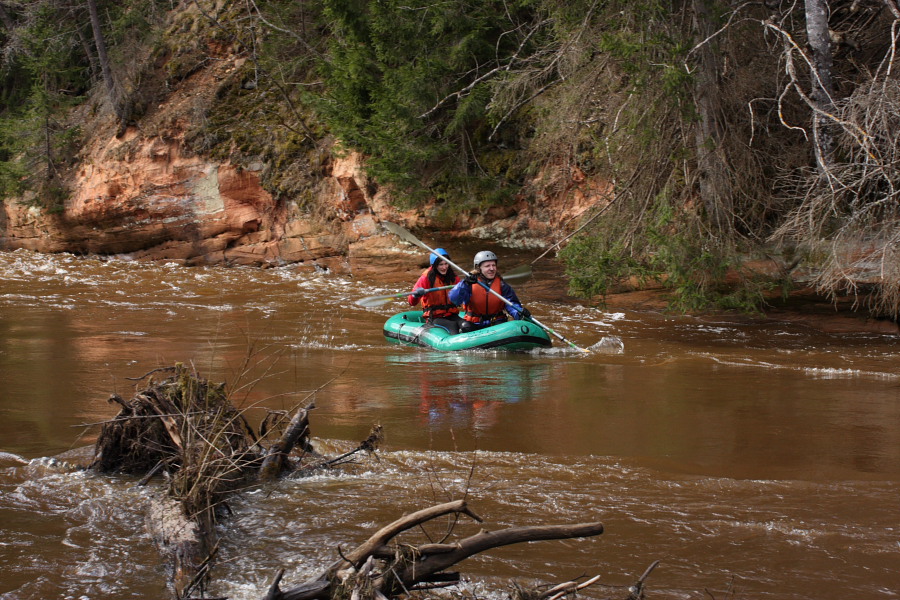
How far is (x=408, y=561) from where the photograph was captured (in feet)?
9.07

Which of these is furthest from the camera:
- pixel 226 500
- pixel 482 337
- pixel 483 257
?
pixel 483 257

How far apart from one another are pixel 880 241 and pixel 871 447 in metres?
4.60

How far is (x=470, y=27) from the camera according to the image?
44.4 feet

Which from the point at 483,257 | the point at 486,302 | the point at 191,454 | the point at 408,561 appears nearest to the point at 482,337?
the point at 486,302

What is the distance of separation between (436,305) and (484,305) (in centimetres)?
72

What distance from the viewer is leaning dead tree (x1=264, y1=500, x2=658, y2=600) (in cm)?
269

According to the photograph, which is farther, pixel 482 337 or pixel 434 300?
pixel 434 300

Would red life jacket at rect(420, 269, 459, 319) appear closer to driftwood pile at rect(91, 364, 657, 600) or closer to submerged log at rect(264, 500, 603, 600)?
driftwood pile at rect(91, 364, 657, 600)

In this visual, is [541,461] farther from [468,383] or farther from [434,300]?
[434,300]

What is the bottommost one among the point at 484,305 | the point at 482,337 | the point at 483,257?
the point at 482,337

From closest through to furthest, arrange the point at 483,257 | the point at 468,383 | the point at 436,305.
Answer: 1. the point at 468,383
2. the point at 483,257
3. the point at 436,305

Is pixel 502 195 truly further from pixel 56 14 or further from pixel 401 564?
pixel 56 14

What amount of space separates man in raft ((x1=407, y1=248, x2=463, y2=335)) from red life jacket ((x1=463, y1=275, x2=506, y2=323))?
0.75 ft

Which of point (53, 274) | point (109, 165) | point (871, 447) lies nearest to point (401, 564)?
point (871, 447)
